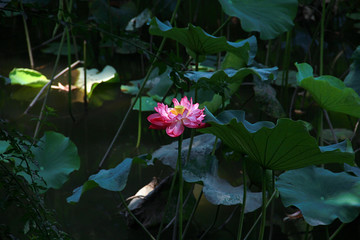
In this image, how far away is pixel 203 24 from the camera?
12.1ft

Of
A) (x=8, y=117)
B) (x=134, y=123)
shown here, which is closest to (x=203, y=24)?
(x=134, y=123)

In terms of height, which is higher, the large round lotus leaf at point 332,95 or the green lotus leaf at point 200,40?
the green lotus leaf at point 200,40

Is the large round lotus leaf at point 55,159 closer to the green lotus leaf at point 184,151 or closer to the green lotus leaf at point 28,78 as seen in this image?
the green lotus leaf at point 184,151

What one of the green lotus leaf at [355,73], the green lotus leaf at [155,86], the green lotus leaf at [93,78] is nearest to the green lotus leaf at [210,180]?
the green lotus leaf at [355,73]

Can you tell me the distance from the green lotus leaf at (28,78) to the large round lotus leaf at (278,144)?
5.62 ft

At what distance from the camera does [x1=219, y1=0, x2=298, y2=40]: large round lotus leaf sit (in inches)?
61.3

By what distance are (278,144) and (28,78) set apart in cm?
189

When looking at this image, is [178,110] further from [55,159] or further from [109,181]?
[55,159]

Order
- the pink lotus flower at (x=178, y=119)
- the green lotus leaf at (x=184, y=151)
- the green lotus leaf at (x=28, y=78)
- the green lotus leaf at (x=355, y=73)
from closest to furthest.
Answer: the pink lotus flower at (x=178, y=119) → the green lotus leaf at (x=184, y=151) → the green lotus leaf at (x=355, y=73) → the green lotus leaf at (x=28, y=78)

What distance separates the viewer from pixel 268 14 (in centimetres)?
162

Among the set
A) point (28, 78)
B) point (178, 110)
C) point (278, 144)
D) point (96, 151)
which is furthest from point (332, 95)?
point (28, 78)

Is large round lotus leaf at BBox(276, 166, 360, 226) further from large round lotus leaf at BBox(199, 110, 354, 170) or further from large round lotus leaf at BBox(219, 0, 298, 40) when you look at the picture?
large round lotus leaf at BBox(219, 0, 298, 40)

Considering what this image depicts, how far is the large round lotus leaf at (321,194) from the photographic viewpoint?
39.7 inches

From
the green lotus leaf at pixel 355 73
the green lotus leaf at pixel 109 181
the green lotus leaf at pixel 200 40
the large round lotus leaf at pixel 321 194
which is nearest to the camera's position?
the large round lotus leaf at pixel 321 194
